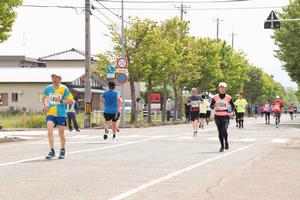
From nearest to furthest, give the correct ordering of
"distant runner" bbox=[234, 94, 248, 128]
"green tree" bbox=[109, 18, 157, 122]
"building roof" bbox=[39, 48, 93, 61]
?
"distant runner" bbox=[234, 94, 248, 128]
"green tree" bbox=[109, 18, 157, 122]
"building roof" bbox=[39, 48, 93, 61]

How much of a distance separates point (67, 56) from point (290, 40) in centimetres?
3724

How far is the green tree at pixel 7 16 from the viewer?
19.2 metres

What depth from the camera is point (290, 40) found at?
Result: 43.4 meters

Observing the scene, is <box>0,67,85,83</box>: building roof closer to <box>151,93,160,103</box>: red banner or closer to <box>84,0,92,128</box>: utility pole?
<box>151,93,160,103</box>: red banner

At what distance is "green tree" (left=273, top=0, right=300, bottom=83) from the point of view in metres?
42.9

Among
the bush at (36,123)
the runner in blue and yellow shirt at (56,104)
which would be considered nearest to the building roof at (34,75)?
the bush at (36,123)

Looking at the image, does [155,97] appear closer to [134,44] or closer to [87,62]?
[134,44]

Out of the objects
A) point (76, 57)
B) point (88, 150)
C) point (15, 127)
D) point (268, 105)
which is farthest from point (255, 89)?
point (88, 150)

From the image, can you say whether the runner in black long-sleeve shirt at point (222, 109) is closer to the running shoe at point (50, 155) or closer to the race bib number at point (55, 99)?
the race bib number at point (55, 99)

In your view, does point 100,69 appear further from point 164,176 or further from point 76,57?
point 76,57

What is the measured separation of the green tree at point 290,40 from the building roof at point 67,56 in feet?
109

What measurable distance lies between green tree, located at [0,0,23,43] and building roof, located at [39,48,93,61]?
2106 inches

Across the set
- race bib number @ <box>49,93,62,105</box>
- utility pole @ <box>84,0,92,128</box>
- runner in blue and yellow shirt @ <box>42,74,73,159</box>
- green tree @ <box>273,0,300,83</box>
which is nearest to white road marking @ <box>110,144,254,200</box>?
runner in blue and yellow shirt @ <box>42,74,73,159</box>

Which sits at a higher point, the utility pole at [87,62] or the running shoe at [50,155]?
the utility pole at [87,62]
